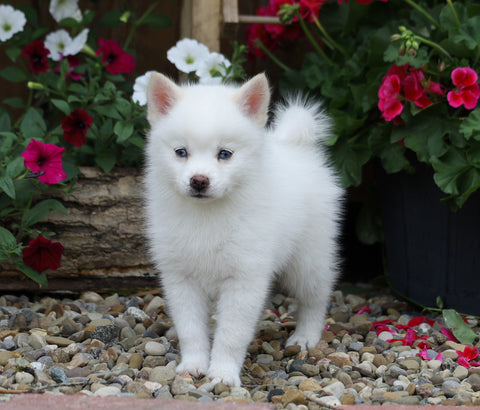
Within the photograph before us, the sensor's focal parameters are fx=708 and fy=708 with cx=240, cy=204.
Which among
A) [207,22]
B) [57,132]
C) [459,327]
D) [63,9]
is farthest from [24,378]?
[63,9]

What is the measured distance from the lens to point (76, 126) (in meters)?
3.61

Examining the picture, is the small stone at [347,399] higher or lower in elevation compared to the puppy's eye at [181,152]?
lower

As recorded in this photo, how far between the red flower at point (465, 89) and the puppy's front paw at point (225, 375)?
5.30ft

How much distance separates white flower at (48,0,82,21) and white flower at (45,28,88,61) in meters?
0.16

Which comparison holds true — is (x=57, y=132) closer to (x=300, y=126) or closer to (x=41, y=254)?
(x=41, y=254)

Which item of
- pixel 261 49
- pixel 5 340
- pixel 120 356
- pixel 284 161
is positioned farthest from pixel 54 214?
pixel 261 49

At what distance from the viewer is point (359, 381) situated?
111 inches

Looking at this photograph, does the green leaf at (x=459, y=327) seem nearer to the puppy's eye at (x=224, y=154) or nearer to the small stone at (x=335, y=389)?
the small stone at (x=335, y=389)

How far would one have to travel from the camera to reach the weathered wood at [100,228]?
3715 millimetres

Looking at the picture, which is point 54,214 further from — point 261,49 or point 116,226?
point 261,49

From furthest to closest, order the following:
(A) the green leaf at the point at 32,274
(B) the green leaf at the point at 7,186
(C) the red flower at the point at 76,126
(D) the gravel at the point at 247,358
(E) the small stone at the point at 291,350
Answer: (C) the red flower at the point at 76,126 < (A) the green leaf at the point at 32,274 < (B) the green leaf at the point at 7,186 < (E) the small stone at the point at 291,350 < (D) the gravel at the point at 247,358

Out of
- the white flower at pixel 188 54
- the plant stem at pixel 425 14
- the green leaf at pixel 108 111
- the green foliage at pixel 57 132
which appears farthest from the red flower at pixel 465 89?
the green leaf at pixel 108 111

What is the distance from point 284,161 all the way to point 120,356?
1071 mm

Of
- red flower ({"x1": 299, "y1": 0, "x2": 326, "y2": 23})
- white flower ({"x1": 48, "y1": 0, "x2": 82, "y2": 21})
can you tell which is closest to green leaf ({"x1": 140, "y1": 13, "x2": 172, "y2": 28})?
white flower ({"x1": 48, "y1": 0, "x2": 82, "y2": 21})
